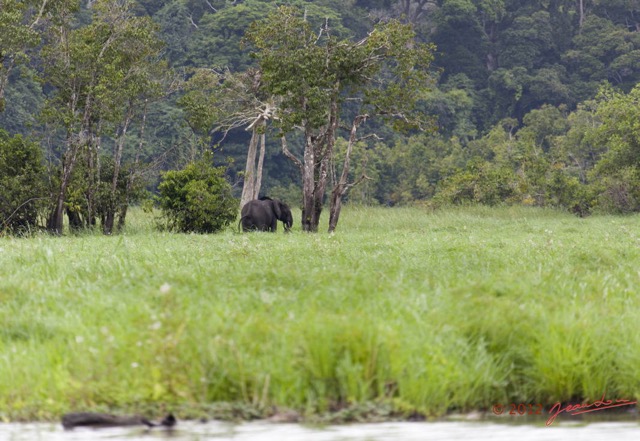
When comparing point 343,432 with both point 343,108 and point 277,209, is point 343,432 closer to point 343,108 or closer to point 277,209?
point 277,209

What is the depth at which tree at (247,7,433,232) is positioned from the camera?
3159 centimetres

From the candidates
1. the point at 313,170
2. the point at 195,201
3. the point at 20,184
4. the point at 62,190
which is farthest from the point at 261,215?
the point at 20,184

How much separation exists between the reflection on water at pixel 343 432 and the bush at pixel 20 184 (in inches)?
902

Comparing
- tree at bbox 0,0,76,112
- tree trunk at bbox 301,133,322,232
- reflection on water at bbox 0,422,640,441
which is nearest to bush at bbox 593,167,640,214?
tree trunk at bbox 301,133,322,232

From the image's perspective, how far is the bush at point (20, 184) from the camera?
1129 inches

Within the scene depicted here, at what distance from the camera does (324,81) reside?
3159 centimetres

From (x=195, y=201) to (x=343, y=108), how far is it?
3840cm

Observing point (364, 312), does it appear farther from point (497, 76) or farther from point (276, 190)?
point (497, 76)

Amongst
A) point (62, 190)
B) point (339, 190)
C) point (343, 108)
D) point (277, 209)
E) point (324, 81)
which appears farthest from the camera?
point (343, 108)

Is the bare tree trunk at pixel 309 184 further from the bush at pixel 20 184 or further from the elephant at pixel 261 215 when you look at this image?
the bush at pixel 20 184

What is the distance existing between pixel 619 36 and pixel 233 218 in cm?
5297

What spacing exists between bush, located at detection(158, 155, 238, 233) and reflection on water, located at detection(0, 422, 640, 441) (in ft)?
77.9

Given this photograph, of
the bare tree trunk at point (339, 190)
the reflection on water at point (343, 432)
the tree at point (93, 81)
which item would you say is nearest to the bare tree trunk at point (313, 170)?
the bare tree trunk at point (339, 190)

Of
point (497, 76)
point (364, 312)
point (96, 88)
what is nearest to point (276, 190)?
point (497, 76)
